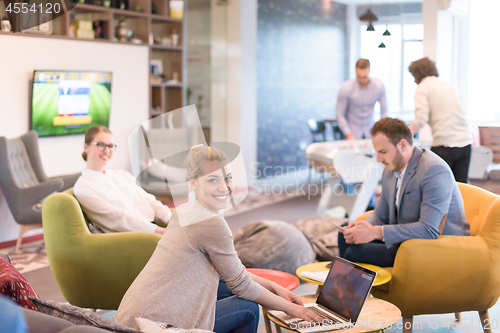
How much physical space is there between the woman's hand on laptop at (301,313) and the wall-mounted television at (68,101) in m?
3.73

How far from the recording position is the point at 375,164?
455 centimetres

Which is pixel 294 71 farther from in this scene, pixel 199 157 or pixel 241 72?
pixel 199 157

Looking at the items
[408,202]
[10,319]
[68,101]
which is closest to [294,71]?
[68,101]

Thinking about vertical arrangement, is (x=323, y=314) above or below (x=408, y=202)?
below

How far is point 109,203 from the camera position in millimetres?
2820

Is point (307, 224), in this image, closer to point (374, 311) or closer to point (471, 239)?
point (471, 239)

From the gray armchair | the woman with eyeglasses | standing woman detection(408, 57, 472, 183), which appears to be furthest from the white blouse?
standing woman detection(408, 57, 472, 183)

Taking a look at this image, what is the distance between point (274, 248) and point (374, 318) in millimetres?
1615

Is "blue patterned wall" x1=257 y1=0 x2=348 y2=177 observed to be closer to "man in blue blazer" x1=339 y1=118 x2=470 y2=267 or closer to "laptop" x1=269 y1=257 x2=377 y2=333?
"man in blue blazer" x1=339 y1=118 x2=470 y2=267

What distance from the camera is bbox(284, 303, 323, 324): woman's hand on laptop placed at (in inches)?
71.4

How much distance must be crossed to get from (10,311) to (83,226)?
6.76ft

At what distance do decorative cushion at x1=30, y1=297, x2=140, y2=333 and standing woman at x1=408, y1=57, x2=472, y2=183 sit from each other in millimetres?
3205

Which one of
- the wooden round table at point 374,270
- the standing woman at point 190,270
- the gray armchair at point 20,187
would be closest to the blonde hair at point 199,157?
the standing woman at point 190,270

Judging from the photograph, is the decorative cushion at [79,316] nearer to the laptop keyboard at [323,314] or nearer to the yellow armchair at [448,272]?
the laptop keyboard at [323,314]
